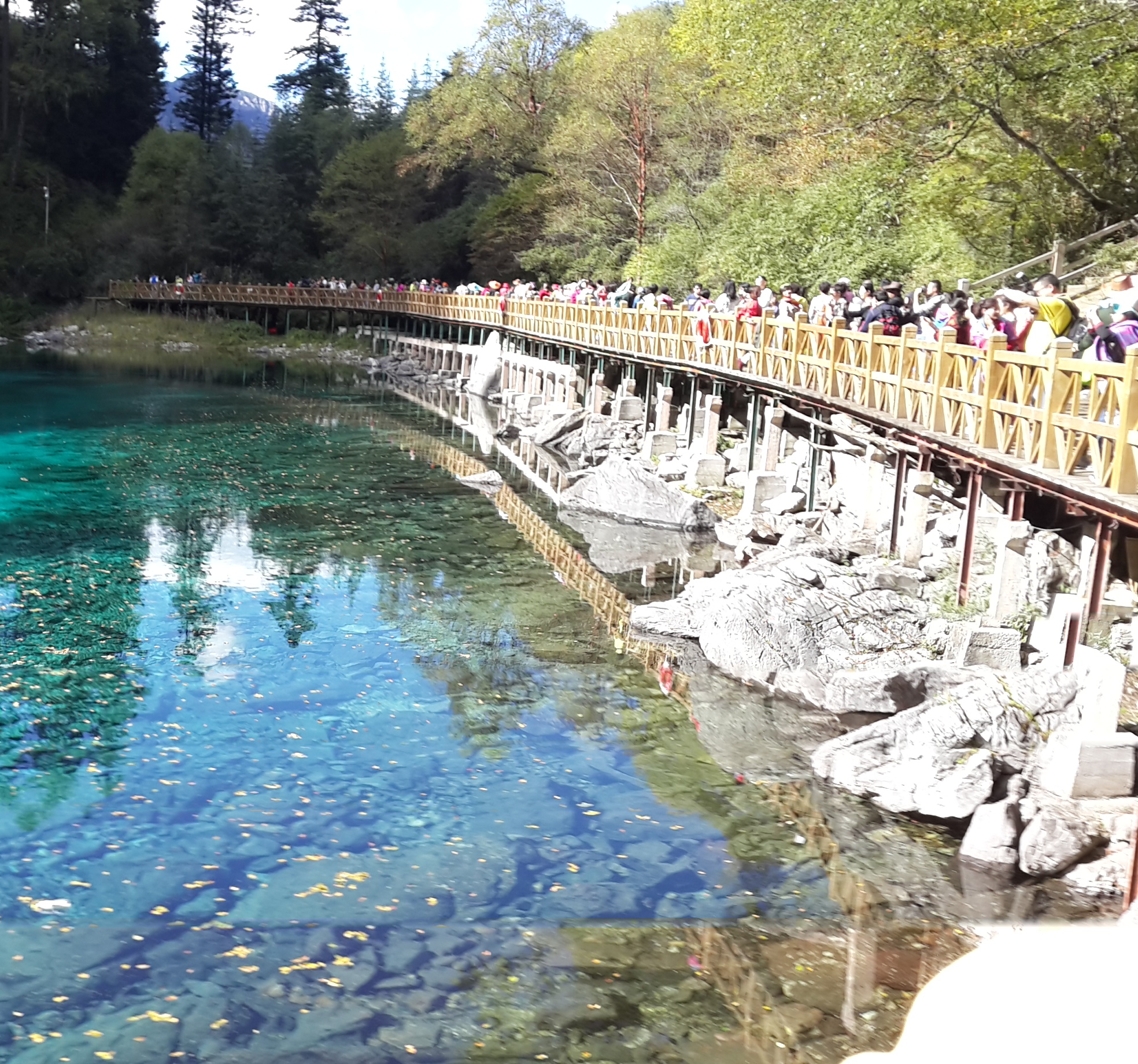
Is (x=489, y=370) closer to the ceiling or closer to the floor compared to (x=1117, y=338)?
closer to the floor

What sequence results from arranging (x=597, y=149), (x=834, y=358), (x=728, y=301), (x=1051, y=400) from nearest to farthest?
1. (x=1051, y=400)
2. (x=834, y=358)
3. (x=728, y=301)
4. (x=597, y=149)

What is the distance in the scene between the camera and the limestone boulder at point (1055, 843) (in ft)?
29.3

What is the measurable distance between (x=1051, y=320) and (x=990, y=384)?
0.81 meters

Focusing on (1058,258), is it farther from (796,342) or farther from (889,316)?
(889,316)

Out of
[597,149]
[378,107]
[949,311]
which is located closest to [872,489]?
[949,311]

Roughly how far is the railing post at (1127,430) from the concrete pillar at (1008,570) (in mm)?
2138

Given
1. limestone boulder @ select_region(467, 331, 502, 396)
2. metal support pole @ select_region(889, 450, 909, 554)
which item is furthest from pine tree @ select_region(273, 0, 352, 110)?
metal support pole @ select_region(889, 450, 909, 554)

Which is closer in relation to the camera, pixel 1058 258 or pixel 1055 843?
pixel 1055 843

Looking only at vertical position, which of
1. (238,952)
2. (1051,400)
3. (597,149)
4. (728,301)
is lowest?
(238,952)

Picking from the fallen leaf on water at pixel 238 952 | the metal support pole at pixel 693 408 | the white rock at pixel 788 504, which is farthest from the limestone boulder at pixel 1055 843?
the metal support pole at pixel 693 408

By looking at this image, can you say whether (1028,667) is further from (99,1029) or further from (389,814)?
(99,1029)

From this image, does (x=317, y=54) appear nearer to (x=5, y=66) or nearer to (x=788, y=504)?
(x=5, y=66)

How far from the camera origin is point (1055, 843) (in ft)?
29.5

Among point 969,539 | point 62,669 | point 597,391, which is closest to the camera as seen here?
point 62,669
